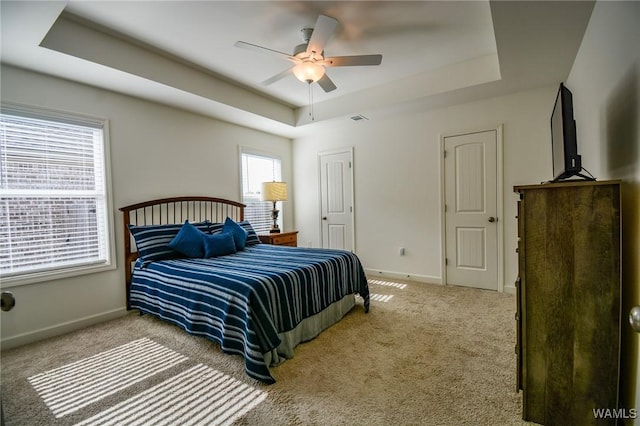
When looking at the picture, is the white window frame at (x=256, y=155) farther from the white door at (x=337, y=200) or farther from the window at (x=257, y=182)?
the white door at (x=337, y=200)

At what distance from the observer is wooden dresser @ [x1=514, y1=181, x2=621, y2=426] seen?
1.35 meters

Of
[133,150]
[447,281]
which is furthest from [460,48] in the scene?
[133,150]

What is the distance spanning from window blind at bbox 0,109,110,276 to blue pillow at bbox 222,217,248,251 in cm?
126

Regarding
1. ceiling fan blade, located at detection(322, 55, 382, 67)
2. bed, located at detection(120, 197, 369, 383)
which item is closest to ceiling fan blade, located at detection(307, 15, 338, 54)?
ceiling fan blade, located at detection(322, 55, 382, 67)

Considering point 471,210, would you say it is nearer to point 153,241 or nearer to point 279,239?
point 279,239

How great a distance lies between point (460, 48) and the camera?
9.73 ft

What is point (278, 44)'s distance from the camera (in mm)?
2842

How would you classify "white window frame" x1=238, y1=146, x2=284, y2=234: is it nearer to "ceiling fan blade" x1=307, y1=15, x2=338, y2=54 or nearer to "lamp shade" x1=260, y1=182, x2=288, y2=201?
"lamp shade" x1=260, y1=182, x2=288, y2=201

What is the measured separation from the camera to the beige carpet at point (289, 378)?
5.35ft

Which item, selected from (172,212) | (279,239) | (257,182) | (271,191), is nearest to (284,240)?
(279,239)

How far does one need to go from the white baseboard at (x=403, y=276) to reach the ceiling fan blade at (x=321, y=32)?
325 centimetres

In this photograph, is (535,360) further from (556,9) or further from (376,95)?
(376,95)

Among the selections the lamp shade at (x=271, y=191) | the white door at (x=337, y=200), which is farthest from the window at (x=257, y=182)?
the white door at (x=337, y=200)

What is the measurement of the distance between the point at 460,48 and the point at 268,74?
83.1 inches
